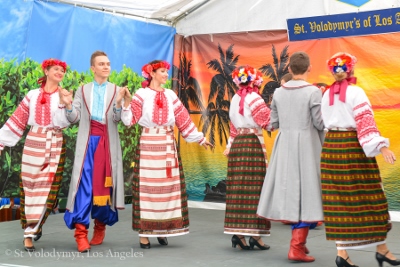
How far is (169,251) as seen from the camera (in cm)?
561

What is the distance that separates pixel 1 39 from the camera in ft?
21.8

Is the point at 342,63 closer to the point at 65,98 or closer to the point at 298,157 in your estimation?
the point at 298,157

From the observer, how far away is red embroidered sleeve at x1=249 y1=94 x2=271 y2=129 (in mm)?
5491

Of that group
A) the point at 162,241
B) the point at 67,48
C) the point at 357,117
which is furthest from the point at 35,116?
the point at 357,117

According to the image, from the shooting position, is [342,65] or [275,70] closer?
[342,65]

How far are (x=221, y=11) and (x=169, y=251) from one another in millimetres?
3441

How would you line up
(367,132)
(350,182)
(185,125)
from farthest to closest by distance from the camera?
1. (185,125)
2. (350,182)
3. (367,132)

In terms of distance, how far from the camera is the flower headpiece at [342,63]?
471cm

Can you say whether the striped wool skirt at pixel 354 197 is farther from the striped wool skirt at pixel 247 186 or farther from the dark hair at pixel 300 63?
the striped wool skirt at pixel 247 186

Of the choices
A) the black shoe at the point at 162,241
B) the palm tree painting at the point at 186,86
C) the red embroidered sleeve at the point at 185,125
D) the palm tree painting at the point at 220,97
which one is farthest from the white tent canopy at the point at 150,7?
the black shoe at the point at 162,241

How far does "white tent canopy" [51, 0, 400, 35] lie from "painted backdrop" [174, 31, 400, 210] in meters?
0.11

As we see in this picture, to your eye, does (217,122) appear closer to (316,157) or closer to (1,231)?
(1,231)

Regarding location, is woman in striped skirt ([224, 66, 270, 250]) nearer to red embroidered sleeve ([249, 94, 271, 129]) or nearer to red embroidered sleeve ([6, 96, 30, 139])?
red embroidered sleeve ([249, 94, 271, 129])

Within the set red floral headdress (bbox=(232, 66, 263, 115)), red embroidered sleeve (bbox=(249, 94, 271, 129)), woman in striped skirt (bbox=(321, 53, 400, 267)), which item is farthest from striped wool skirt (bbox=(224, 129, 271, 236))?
woman in striped skirt (bbox=(321, 53, 400, 267))
